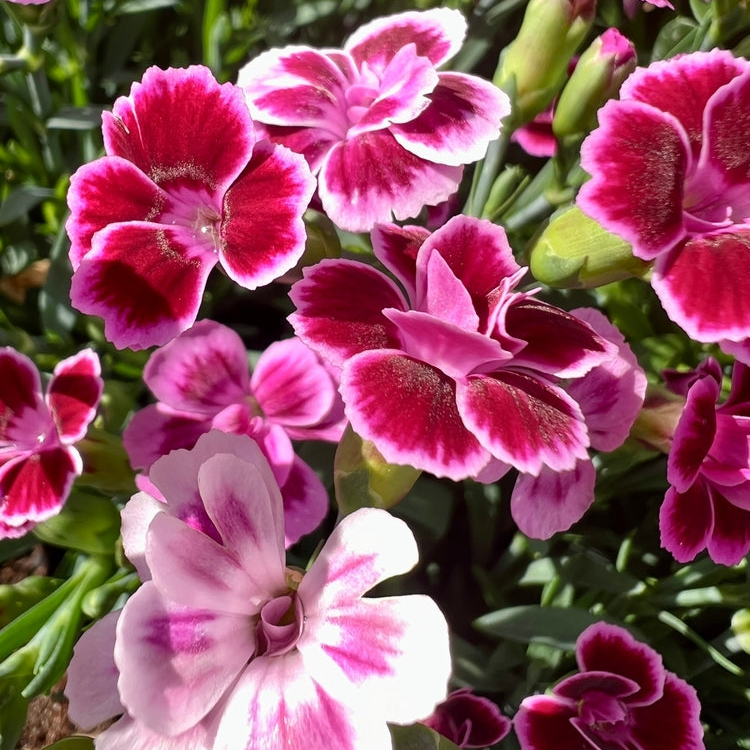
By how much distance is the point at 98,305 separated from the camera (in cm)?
54

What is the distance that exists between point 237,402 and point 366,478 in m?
0.28

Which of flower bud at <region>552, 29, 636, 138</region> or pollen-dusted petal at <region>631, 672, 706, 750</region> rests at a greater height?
flower bud at <region>552, 29, 636, 138</region>

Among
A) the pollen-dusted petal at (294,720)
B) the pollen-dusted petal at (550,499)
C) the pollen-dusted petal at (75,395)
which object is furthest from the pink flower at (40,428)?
the pollen-dusted petal at (550,499)

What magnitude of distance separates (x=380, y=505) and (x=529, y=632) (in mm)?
365

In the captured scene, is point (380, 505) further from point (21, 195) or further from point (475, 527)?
point (21, 195)

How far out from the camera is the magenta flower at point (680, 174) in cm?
48

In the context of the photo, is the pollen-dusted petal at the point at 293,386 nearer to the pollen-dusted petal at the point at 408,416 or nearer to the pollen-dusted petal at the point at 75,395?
the pollen-dusted petal at the point at 75,395

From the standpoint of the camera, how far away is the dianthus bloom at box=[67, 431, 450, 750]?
1.41ft

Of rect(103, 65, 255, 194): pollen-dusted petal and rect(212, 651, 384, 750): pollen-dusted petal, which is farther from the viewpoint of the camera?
rect(103, 65, 255, 194): pollen-dusted petal

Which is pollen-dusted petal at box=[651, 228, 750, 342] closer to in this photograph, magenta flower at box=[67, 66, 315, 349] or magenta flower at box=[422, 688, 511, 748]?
magenta flower at box=[67, 66, 315, 349]

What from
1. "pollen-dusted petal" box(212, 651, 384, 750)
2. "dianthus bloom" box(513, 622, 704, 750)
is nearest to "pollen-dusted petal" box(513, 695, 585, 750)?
"dianthus bloom" box(513, 622, 704, 750)

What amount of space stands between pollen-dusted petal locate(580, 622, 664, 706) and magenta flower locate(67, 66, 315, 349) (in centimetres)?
46

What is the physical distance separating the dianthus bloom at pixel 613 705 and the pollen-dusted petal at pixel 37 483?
0.45 metres

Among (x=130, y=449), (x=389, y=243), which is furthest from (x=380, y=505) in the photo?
(x=130, y=449)
